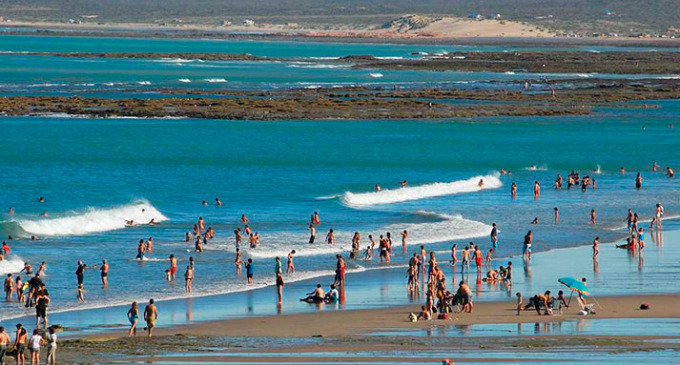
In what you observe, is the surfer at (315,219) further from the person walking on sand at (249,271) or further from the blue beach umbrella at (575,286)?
the blue beach umbrella at (575,286)

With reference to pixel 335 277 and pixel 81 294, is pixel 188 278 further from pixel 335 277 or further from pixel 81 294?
pixel 335 277

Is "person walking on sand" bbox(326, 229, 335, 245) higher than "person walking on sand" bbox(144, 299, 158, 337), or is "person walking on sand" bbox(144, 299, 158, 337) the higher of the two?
"person walking on sand" bbox(326, 229, 335, 245)

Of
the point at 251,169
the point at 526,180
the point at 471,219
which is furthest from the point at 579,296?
the point at 251,169

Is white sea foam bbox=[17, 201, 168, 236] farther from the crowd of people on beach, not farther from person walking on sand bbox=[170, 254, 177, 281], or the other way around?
person walking on sand bbox=[170, 254, 177, 281]

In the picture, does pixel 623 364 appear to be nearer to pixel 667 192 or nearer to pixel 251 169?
pixel 667 192

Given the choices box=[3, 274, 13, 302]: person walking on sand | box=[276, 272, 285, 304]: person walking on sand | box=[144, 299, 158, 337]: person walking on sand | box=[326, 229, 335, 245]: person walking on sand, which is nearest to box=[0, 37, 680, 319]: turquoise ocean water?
box=[326, 229, 335, 245]: person walking on sand

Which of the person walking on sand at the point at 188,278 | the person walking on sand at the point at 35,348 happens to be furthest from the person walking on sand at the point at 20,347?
the person walking on sand at the point at 188,278
